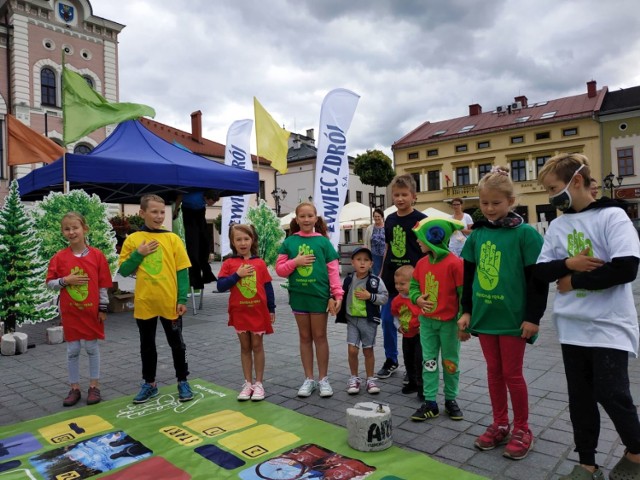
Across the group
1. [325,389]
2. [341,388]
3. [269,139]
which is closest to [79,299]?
[325,389]

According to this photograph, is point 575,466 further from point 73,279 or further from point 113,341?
point 113,341

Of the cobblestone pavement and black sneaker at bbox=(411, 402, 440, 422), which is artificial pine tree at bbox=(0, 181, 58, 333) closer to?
the cobblestone pavement

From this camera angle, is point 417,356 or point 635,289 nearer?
point 417,356

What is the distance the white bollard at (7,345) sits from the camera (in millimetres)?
6211

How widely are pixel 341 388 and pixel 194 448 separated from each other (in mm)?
1635

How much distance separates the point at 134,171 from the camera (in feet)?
26.1

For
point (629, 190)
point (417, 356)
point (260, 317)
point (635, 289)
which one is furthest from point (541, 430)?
point (629, 190)

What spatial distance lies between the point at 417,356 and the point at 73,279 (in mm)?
3094

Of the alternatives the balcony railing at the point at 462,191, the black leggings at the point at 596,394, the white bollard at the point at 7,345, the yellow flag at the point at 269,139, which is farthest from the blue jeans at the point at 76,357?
the balcony railing at the point at 462,191

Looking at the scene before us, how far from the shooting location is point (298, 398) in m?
4.17

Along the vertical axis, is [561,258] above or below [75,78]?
below

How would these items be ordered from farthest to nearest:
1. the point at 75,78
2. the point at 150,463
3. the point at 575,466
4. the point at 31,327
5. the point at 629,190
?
the point at 629,190 → the point at 31,327 → the point at 75,78 → the point at 150,463 → the point at 575,466

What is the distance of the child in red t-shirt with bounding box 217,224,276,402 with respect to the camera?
165 inches

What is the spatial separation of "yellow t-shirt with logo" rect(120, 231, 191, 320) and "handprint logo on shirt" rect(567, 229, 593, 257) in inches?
124
